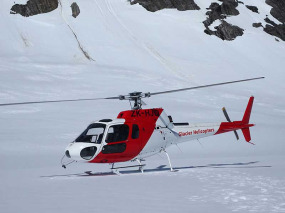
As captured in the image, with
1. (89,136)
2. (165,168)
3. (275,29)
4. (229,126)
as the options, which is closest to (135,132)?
(89,136)

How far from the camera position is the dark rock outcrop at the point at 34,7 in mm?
47312

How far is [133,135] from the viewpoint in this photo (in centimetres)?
1161

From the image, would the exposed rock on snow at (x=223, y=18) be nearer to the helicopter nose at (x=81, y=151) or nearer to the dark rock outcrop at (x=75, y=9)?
the dark rock outcrop at (x=75, y=9)

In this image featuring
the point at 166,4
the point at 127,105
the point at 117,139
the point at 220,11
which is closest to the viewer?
the point at 117,139

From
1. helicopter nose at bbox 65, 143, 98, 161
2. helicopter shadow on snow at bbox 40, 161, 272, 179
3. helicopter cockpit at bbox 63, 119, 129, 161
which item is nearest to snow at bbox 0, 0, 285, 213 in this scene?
helicopter shadow on snow at bbox 40, 161, 272, 179

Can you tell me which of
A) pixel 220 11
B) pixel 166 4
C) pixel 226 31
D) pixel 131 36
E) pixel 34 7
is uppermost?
pixel 166 4

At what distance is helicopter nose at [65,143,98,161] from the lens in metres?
10.6

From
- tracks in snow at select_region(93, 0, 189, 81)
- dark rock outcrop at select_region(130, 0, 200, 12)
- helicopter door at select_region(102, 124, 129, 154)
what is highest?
dark rock outcrop at select_region(130, 0, 200, 12)

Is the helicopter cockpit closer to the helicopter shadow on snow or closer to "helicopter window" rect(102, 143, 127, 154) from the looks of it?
"helicopter window" rect(102, 143, 127, 154)

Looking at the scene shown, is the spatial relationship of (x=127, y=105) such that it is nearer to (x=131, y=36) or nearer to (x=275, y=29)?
(x=131, y=36)

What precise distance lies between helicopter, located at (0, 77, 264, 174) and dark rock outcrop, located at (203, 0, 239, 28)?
42252 mm

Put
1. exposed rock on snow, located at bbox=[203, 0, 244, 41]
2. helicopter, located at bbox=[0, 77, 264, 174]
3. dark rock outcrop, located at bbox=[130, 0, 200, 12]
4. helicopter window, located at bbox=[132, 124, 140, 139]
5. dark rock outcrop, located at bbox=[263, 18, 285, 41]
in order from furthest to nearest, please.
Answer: dark rock outcrop, located at bbox=[130, 0, 200, 12]
dark rock outcrop, located at bbox=[263, 18, 285, 41]
exposed rock on snow, located at bbox=[203, 0, 244, 41]
helicopter window, located at bbox=[132, 124, 140, 139]
helicopter, located at bbox=[0, 77, 264, 174]

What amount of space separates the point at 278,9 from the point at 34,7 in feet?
114

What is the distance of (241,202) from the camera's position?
7.55 m
